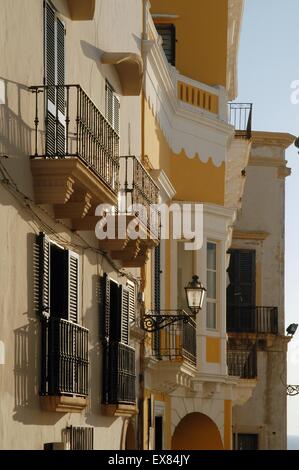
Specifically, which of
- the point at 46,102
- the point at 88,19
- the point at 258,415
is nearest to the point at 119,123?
the point at 88,19

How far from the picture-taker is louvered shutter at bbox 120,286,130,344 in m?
20.5

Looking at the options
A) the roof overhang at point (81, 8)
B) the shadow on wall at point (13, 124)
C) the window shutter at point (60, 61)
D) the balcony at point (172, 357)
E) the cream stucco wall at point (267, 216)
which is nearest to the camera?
the shadow on wall at point (13, 124)

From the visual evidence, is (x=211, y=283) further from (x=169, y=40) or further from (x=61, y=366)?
(x=61, y=366)

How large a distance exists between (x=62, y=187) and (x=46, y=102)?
0.97 metres

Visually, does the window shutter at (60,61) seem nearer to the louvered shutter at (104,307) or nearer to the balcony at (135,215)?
the balcony at (135,215)

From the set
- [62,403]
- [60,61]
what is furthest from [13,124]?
[62,403]

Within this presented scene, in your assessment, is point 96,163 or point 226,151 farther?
point 226,151

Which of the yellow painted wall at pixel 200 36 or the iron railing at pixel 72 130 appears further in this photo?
the yellow painted wall at pixel 200 36

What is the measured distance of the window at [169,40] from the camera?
98.4 feet

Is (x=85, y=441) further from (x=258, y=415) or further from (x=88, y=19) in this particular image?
(x=258, y=415)

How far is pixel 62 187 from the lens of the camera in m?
15.5

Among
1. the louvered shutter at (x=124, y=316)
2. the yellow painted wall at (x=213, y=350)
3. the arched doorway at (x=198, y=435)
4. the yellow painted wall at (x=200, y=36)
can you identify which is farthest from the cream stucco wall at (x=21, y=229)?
the yellow painted wall at (x=200, y=36)

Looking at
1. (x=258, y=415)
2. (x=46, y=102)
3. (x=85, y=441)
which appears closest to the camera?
(x=46, y=102)

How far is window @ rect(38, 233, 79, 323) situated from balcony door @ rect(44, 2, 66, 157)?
1022 millimetres
